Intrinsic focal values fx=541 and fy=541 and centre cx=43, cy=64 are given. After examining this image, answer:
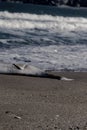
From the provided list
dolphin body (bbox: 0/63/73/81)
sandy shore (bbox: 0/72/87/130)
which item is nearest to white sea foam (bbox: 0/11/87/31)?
dolphin body (bbox: 0/63/73/81)

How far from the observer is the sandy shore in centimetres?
518

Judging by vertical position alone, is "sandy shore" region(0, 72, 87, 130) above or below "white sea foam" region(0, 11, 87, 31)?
above

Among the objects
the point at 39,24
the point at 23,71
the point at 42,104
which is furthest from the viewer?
the point at 39,24

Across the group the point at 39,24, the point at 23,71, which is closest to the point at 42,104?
the point at 23,71

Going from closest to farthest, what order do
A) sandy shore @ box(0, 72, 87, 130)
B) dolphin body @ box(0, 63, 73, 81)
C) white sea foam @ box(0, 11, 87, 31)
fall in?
sandy shore @ box(0, 72, 87, 130) < dolphin body @ box(0, 63, 73, 81) < white sea foam @ box(0, 11, 87, 31)

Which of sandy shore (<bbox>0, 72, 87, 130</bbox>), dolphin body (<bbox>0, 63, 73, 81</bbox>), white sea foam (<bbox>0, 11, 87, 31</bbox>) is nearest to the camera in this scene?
sandy shore (<bbox>0, 72, 87, 130</bbox>)

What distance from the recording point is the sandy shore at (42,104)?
5.18m

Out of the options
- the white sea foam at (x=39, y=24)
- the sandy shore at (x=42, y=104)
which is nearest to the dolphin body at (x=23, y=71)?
the sandy shore at (x=42, y=104)

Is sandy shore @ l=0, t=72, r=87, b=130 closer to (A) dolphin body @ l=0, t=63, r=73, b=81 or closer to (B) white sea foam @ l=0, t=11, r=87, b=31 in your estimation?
(A) dolphin body @ l=0, t=63, r=73, b=81

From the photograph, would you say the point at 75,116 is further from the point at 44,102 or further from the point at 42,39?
the point at 42,39

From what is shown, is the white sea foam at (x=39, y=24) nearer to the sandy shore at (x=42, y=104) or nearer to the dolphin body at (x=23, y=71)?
the dolphin body at (x=23, y=71)

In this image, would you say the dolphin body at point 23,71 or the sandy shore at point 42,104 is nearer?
the sandy shore at point 42,104

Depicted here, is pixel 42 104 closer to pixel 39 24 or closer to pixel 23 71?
pixel 23 71

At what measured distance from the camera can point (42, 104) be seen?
618 cm
